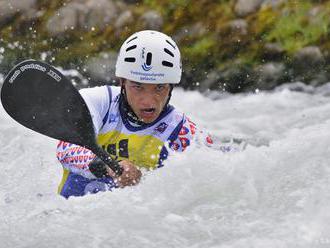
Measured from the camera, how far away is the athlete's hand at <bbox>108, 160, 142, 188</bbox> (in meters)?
4.25

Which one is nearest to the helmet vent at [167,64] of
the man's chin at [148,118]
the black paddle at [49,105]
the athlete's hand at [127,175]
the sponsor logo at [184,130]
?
the man's chin at [148,118]

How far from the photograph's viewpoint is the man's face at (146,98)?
14.7 feet

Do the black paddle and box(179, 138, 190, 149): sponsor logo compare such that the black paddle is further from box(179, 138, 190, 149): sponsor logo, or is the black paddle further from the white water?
box(179, 138, 190, 149): sponsor logo

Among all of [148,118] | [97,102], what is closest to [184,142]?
[148,118]

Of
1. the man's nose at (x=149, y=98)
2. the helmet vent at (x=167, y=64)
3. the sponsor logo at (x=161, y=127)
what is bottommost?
the sponsor logo at (x=161, y=127)

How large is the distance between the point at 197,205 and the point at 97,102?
920 millimetres

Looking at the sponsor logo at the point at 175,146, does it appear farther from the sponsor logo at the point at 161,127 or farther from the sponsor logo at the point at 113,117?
the sponsor logo at the point at 113,117

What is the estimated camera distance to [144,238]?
12.4 feet

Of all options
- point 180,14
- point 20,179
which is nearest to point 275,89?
point 180,14

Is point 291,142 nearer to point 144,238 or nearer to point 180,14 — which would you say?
point 144,238

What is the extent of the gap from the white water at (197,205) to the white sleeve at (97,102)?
1.61 feet

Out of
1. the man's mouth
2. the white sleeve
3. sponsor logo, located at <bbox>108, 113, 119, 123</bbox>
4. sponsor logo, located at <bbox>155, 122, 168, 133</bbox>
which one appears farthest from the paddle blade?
sponsor logo, located at <bbox>155, 122, 168, 133</bbox>

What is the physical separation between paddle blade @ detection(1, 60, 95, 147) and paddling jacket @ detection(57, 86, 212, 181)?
14 centimetres

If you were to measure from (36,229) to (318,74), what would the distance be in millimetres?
5996
